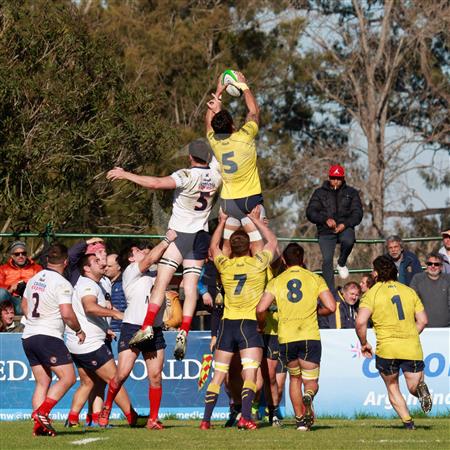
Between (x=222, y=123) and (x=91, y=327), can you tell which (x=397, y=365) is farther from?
A: (x=91, y=327)

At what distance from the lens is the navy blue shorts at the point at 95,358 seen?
16047mm

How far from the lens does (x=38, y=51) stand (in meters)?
29.4

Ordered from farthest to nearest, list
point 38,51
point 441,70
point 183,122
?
point 441,70 < point 183,122 < point 38,51

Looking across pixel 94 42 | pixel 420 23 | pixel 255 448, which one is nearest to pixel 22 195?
pixel 94 42

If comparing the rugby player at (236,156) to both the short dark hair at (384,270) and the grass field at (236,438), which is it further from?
the grass field at (236,438)

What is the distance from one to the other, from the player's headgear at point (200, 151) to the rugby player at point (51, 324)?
206 cm

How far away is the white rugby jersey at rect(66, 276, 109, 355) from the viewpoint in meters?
16.0

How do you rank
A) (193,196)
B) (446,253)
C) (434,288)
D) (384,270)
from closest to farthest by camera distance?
(384,270)
(193,196)
(434,288)
(446,253)

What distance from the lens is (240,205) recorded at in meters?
16.1

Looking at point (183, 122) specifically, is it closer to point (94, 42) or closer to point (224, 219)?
point (94, 42)

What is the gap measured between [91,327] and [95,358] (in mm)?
→ 394

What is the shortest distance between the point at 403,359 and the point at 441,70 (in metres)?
35.0

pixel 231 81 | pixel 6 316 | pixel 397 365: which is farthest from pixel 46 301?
pixel 6 316

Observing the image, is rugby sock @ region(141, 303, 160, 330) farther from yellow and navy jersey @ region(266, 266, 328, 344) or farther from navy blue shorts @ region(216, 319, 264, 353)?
yellow and navy jersey @ region(266, 266, 328, 344)
